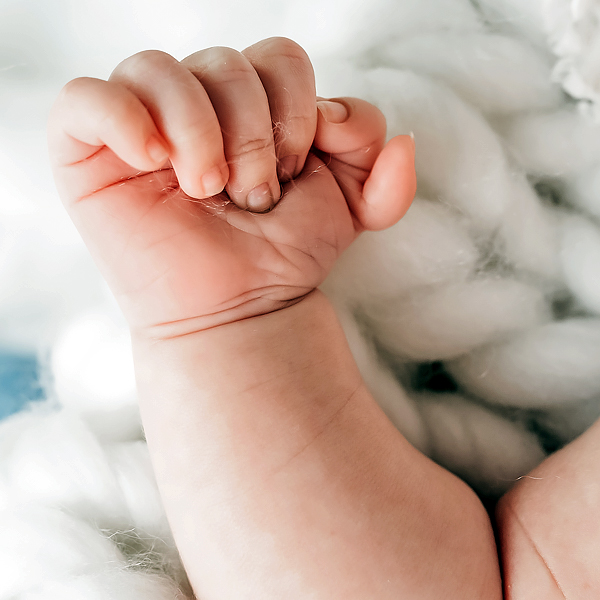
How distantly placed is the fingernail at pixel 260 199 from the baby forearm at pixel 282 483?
93 mm

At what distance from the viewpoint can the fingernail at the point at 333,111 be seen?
17.3 inches

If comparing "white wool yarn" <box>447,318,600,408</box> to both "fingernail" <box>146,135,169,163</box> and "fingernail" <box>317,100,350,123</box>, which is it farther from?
"fingernail" <box>146,135,169,163</box>

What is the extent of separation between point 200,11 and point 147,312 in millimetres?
359

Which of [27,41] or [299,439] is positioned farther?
[27,41]

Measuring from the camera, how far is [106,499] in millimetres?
529

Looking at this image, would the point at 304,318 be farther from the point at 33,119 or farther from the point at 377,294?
the point at 33,119

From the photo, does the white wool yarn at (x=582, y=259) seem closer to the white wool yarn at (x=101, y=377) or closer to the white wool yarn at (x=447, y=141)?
the white wool yarn at (x=447, y=141)

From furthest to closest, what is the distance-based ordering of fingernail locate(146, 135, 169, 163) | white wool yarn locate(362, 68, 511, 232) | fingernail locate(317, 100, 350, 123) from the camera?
1. white wool yarn locate(362, 68, 511, 232)
2. fingernail locate(317, 100, 350, 123)
3. fingernail locate(146, 135, 169, 163)

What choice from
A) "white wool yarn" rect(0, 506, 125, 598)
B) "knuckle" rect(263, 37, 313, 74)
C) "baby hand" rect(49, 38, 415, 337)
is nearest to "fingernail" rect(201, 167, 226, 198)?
"baby hand" rect(49, 38, 415, 337)

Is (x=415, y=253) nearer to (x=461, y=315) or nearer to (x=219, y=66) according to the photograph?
(x=461, y=315)

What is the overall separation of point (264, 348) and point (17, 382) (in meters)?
Answer: 0.34

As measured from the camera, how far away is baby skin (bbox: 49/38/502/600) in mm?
409

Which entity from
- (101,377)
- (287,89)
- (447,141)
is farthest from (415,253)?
(101,377)

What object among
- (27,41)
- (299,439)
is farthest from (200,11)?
(299,439)
